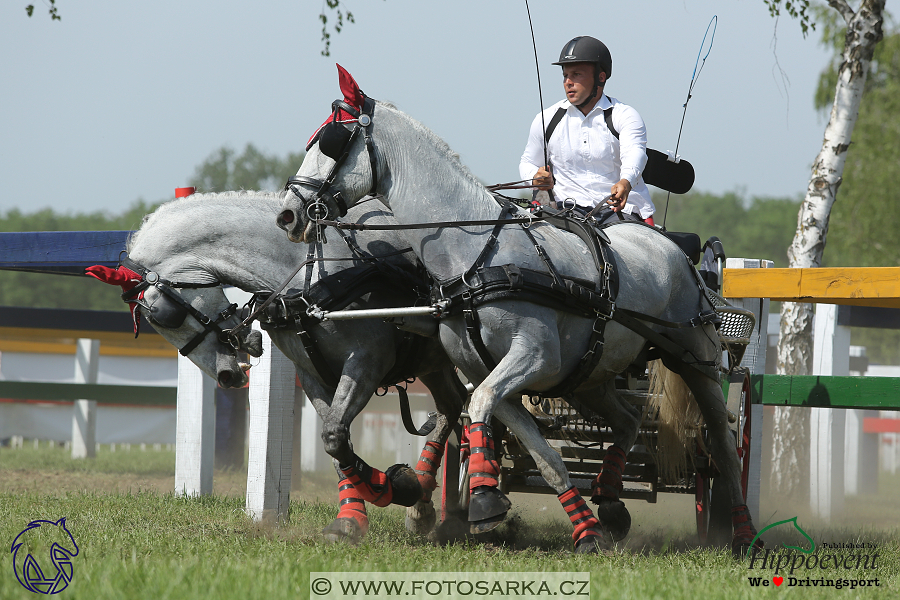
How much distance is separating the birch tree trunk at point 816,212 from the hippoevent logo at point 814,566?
448 centimetres

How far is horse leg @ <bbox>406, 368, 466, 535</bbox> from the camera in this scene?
5.23m

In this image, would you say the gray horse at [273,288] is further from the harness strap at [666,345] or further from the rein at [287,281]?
the harness strap at [666,345]

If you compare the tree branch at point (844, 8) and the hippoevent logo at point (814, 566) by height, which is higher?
the tree branch at point (844, 8)

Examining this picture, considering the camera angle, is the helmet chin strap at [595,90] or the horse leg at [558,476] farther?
the helmet chin strap at [595,90]

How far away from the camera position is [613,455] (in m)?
5.00

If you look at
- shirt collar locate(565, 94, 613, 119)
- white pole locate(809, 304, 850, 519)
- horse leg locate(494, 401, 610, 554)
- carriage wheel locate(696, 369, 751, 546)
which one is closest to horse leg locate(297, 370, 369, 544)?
horse leg locate(494, 401, 610, 554)

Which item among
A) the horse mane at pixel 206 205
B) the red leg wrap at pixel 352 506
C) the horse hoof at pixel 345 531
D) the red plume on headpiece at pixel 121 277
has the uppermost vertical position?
the horse mane at pixel 206 205

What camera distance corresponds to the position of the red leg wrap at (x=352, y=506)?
4.55 meters

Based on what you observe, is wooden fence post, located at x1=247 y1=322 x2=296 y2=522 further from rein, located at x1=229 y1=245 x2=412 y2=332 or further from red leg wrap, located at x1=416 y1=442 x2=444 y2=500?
rein, located at x1=229 y1=245 x2=412 y2=332

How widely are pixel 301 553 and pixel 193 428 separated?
3710 millimetres

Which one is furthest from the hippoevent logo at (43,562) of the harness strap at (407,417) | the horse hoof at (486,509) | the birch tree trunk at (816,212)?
the birch tree trunk at (816,212)

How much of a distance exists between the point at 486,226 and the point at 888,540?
3.44 m

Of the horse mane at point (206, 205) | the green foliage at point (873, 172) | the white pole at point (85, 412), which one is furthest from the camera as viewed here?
the green foliage at point (873, 172)

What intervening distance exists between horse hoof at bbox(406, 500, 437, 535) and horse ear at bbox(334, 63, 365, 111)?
2415 mm
